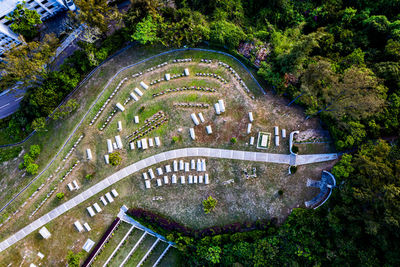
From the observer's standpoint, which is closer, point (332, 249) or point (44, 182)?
point (332, 249)

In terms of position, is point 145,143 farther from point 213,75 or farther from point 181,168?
point 213,75

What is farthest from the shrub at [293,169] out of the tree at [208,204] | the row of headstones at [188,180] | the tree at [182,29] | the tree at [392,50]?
the tree at [182,29]

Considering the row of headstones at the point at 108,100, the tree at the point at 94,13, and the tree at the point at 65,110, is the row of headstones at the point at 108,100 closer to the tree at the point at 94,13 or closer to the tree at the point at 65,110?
the tree at the point at 65,110

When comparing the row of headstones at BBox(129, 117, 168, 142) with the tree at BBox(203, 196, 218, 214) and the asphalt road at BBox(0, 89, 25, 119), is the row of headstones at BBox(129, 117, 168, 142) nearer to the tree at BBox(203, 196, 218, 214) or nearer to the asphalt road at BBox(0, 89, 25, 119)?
the tree at BBox(203, 196, 218, 214)

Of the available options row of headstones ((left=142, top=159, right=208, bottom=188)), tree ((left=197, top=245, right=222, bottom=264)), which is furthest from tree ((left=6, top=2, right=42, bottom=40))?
tree ((left=197, top=245, right=222, bottom=264))

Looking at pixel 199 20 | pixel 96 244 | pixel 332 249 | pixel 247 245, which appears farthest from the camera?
pixel 199 20

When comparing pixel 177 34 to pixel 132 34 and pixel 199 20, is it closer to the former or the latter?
pixel 199 20

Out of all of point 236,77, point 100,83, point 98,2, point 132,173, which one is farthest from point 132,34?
point 132,173
